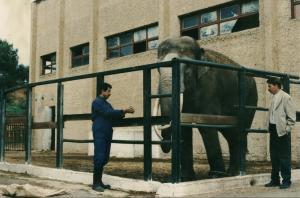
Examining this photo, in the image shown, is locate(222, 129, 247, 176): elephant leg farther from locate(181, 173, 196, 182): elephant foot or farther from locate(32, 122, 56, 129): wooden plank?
locate(32, 122, 56, 129): wooden plank

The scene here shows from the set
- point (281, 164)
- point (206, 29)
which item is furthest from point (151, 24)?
point (281, 164)

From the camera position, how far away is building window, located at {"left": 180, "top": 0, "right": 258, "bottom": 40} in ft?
59.3

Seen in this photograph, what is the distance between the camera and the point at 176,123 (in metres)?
7.39

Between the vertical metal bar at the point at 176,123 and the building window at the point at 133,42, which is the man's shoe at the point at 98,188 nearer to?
the vertical metal bar at the point at 176,123

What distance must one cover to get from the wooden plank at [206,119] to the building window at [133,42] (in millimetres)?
13934

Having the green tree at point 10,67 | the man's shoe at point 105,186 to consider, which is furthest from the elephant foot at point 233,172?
the green tree at point 10,67

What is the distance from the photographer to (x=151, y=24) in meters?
22.3

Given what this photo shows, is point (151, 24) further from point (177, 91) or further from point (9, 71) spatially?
point (9, 71)

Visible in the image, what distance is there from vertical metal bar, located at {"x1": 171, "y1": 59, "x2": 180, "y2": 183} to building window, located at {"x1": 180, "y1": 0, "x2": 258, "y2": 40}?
11.1 metres

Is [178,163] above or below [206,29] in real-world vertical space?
below

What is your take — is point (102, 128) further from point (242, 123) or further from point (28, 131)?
point (28, 131)

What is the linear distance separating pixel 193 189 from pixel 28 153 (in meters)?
4.62

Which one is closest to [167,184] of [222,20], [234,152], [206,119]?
[206,119]

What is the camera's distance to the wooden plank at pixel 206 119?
766 cm
